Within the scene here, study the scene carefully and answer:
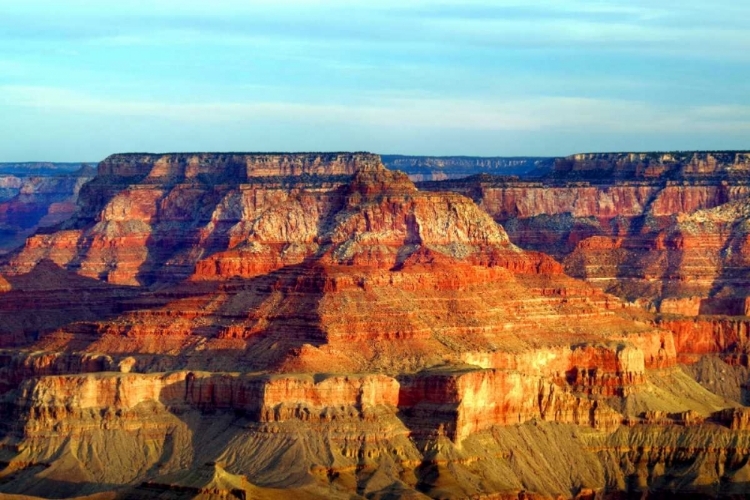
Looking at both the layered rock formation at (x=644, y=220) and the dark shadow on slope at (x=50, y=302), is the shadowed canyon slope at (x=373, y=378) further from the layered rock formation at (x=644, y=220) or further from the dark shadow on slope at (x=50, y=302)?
the layered rock formation at (x=644, y=220)

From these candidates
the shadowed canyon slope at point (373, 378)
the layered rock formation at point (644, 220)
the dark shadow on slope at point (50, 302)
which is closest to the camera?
the shadowed canyon slope at point (373, 378)

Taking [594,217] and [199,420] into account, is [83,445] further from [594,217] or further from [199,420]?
[594,217]

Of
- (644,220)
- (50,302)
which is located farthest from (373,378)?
(644,220)

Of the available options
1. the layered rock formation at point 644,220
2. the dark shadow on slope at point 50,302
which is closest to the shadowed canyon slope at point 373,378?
the dark shadow on slope at point 50,302

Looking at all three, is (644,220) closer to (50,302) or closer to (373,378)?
(50,302)

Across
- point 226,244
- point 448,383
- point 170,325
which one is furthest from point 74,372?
point 226,244

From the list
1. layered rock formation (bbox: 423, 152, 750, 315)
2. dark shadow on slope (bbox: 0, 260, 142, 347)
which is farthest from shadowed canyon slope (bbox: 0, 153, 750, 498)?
layered rock formation (bbox: 423, 152, 750, 315)

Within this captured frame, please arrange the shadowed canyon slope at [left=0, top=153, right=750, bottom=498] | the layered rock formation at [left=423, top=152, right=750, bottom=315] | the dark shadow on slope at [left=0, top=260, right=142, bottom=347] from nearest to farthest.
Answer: the shadowed canyon slope at [left=0, top=153, right=750, bottom=498], the dark shadow on slope at [left=0, top=260, right=142, bottom=347], the layered rock formation at [left=423, top=152, right=750, bottom=315]

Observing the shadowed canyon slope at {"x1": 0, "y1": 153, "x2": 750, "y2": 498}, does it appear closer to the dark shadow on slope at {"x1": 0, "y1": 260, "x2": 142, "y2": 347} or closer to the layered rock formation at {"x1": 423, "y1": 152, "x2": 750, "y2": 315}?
the dark shadow on slope at {"x1": 0, "y1": 260, "x2": 142, "y2": 347}
